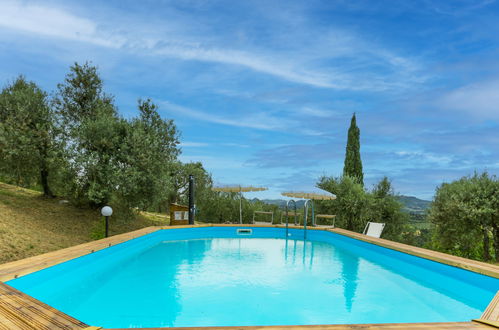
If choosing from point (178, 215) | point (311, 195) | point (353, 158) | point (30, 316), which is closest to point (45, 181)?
point (178, 215)

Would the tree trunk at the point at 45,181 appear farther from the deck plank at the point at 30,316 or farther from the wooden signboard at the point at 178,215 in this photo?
the deck plank at the point at 30,316

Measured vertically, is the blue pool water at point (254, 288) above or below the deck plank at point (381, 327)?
below

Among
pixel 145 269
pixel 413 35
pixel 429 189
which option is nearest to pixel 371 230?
pixel 429 189

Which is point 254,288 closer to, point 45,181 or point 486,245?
point 486,245

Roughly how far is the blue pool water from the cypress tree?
1242 cm

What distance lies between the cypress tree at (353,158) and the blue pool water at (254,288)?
12417mm

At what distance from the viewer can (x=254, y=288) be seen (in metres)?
6.20

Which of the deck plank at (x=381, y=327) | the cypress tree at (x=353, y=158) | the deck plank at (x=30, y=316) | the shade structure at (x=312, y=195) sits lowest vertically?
the deck plank at (x=30, y=316)

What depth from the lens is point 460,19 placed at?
11680mm

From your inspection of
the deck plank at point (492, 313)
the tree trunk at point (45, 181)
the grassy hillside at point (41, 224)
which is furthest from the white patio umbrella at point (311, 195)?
the tree trunk at point (45, 181)

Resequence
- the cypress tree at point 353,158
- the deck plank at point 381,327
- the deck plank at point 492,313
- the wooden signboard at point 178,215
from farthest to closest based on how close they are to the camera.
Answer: the cypress tree at point 353,158, the wooden signboard at point 178,215, the deck plank at point 492,313, the deck plank at point 381,327

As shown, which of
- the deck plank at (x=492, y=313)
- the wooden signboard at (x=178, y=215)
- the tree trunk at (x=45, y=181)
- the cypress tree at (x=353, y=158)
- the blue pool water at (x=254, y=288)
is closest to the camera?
the deck plank at (x=492, y=313)

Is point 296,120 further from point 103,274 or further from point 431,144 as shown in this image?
point 103,274

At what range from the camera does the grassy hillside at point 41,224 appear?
9125 millimetres
